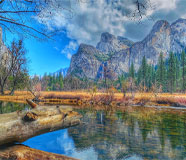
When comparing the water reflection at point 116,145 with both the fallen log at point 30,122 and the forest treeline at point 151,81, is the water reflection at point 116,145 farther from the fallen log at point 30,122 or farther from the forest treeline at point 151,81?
the forest treeline at point 151,81

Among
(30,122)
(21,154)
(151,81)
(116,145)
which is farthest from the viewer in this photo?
(151,81)

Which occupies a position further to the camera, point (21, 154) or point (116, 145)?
point (116, 145)

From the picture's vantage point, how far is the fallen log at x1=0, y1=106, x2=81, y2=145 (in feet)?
8.66

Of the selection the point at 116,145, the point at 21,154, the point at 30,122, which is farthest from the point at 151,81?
the point at 21,154

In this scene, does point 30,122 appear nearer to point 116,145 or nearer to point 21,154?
point 21,154

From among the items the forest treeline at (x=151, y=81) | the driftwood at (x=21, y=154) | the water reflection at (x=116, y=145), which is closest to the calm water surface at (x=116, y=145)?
the water reflection at (x=116, y=145)

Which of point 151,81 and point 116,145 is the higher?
point 151,81

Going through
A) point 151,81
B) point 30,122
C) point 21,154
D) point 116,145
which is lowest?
point 116,145

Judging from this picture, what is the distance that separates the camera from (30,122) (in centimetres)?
288

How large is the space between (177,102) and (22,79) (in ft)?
69.6

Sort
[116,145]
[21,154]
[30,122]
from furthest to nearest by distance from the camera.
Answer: [116,145] < [30,122] < [21,154]

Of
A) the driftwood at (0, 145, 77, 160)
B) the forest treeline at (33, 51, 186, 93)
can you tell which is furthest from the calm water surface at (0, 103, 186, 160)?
the forest treeline at (33, 51, 186, 93)

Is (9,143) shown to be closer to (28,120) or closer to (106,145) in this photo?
(28,120)

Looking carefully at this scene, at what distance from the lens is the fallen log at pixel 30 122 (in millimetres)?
2641
